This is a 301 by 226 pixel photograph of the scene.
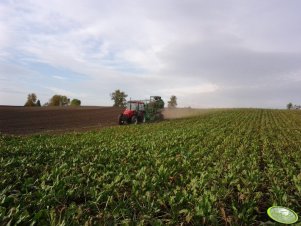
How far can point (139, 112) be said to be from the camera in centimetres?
2706

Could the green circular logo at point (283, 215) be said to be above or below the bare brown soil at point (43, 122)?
below

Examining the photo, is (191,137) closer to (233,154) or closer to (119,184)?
(233,154)

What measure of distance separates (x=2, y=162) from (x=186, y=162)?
224 inches

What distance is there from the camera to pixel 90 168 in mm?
8625

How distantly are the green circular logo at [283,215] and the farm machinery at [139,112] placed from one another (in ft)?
71.1

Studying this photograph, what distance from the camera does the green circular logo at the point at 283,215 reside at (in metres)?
4.92

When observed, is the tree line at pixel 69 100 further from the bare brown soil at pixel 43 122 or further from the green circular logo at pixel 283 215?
the green circular logo at pixel 283 215

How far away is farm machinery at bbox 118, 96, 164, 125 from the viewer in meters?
26.7

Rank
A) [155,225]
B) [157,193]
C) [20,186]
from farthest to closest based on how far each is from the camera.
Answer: [20,186], [157,193], [155,225]

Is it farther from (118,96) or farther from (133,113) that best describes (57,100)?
(133,113)

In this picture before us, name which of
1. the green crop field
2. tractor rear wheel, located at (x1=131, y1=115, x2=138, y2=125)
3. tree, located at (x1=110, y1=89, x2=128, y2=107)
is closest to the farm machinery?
tractor rear wheel, located at (x1=131, y1=115, x2=138, y2=125)

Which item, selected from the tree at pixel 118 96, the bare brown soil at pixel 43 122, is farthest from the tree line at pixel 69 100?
the bare brown soil at pixel 43 122

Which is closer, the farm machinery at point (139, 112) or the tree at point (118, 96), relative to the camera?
the farm machinery at point (139, 112)

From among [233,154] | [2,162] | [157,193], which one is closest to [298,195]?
[157,193]
